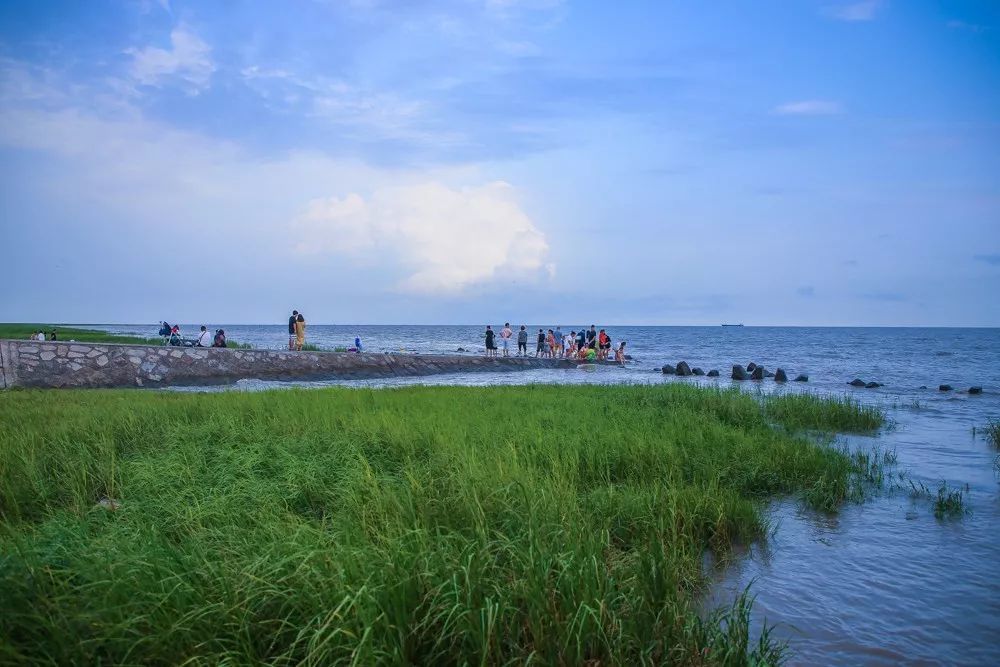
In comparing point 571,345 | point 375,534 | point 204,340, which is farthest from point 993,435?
point 204,340

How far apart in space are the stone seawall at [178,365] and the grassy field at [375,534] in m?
10.0

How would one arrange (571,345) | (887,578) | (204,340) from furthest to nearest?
1. (571,345)
2. (204,340)
3. (887,578)

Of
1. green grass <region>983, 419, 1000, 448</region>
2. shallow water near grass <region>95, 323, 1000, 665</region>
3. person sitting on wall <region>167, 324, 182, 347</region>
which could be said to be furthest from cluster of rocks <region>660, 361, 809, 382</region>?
person sitting on wall <region>167, 324, 182, 347</region>

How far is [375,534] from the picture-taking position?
4.46 m

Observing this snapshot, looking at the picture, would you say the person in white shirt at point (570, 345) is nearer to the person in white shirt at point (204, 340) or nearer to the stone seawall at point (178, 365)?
the stone seawall at point (178, 365)

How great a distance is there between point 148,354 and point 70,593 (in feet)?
65.6

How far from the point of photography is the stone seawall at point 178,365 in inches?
703

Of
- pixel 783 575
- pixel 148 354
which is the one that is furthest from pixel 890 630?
pixel 148 354

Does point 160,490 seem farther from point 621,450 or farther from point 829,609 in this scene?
point 829,609

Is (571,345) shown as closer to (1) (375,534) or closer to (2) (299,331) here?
(2) (299,331)

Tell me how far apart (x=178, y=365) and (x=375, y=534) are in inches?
798

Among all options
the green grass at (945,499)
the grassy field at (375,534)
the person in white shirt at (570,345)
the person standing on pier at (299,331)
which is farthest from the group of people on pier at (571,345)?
the green grass at (945,499)

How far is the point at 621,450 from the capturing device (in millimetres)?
7809

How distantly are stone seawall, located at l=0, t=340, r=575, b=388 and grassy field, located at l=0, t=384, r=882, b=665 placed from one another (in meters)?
10.0
